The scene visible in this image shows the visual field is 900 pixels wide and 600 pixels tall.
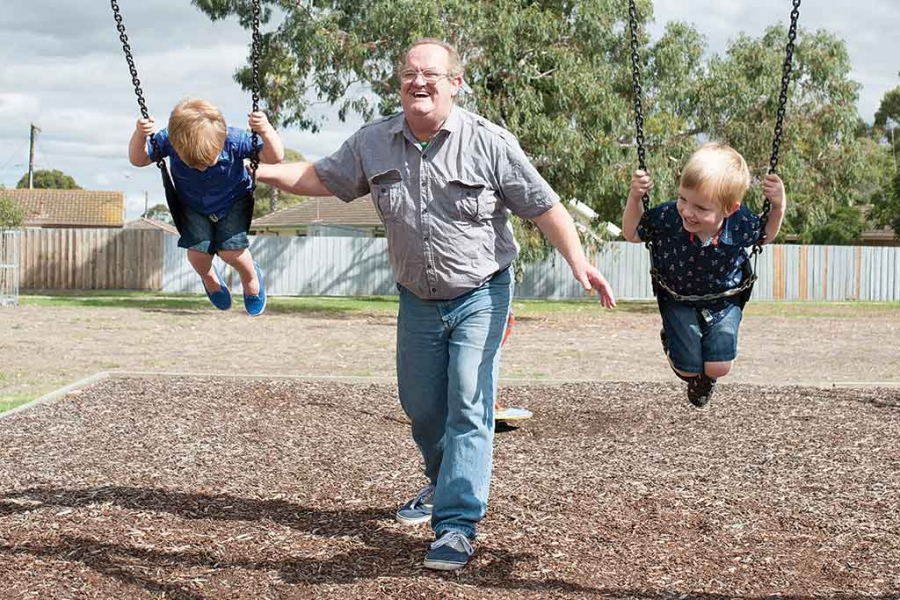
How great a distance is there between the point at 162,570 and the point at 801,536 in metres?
2.83

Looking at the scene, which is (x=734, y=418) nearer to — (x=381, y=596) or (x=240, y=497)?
(x=240, y=497)

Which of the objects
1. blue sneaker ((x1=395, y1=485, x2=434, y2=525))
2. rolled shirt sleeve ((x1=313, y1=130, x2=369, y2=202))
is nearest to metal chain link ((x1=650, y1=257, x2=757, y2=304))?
rolled shirt sleeve ((x1=313, y1=130, x2=369, y2=202))

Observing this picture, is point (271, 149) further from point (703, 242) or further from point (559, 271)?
point (559, 271)

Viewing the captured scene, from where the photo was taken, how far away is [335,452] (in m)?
6.50

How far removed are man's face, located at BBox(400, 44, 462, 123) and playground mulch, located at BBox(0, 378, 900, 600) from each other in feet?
5.90

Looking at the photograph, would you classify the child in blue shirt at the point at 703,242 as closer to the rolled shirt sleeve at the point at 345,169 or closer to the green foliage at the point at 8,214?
the rolled shirt sleeve at the point at 345,169

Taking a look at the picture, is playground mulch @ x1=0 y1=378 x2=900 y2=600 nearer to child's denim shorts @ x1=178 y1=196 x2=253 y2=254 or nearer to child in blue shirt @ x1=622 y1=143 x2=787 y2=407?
child in blue shirt @ x1=622 y1=143 x2=787 y2=407

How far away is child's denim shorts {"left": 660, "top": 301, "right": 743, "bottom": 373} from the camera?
447 cm

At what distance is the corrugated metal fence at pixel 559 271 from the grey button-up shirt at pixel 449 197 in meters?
26.3

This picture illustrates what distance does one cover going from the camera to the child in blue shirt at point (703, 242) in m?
4.11

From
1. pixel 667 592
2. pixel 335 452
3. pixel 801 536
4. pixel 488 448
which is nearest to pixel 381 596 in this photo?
pixel 488 448

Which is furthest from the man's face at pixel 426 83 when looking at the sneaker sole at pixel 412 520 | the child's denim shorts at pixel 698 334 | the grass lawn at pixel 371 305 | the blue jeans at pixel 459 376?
the grass lawn at pixel 371 305

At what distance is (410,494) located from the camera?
18.0 ft

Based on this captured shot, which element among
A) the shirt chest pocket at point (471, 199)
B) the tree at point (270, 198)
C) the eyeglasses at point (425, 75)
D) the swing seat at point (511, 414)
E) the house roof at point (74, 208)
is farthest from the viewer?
the tree at point (270, 198)
